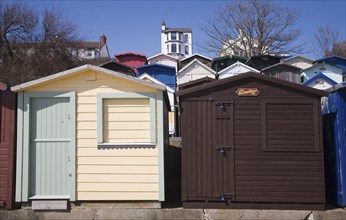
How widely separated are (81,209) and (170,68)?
12.5 m

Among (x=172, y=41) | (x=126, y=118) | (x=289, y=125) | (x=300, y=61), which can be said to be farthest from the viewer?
(x=172, y=41)

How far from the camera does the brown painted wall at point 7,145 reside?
721 centimetres

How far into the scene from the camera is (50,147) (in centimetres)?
736

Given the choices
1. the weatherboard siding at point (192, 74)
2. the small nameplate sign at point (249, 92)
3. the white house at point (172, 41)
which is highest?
the white house at point (172, 41)

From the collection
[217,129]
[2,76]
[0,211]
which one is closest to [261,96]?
[217,129]

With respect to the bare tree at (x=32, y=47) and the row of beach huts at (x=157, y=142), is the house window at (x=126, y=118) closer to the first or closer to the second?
the row of beach huts at (x=157, y=142)

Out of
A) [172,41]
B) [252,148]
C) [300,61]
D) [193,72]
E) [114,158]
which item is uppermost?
[172,41]

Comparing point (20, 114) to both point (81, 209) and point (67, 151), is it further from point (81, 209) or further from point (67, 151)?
point (81, 209)

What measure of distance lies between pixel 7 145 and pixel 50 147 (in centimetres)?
88

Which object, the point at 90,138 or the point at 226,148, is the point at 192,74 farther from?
the point at 90,138

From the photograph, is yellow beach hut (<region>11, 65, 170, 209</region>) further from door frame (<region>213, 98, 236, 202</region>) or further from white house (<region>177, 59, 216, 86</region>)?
white house (<region>177, 59, 216, 86</region>)

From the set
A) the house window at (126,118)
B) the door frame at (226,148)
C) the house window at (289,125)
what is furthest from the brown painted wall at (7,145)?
the house window at (289,125)

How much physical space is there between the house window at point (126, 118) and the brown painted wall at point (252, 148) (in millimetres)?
764

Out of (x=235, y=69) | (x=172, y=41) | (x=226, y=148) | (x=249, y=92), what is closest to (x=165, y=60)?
(x=235, y=69)
